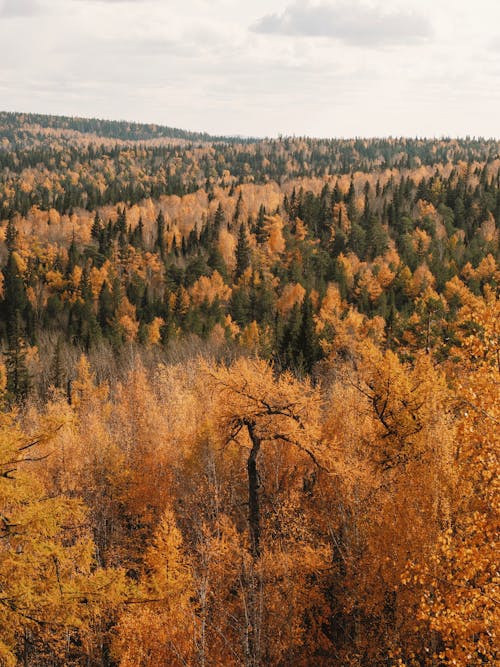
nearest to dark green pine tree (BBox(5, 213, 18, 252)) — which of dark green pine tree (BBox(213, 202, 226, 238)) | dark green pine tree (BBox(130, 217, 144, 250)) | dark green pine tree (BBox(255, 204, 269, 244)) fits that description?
dark green pine tree (BBox(130, 217, 144, 250))

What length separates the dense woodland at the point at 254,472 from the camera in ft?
33.9

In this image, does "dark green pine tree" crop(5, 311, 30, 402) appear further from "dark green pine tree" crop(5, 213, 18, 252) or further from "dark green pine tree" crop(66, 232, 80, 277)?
"dark green pine tree" crop(5, 213, 18, 252)

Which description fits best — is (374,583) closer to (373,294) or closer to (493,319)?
(493,319)

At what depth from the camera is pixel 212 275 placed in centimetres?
10362

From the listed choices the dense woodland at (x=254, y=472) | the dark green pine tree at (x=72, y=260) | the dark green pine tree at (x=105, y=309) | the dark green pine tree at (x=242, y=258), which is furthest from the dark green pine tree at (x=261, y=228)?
the dark green pine tree at (x=105, y=309)

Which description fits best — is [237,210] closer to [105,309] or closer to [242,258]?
[242,258]

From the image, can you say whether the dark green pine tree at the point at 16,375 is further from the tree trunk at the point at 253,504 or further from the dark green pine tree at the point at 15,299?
the tree trunk at the point at 253,504

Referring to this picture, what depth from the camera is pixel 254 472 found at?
21.5 m

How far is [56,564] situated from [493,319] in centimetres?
1068

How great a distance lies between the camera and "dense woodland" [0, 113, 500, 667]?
1034cm

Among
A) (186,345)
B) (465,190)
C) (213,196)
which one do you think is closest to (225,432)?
(186,345)

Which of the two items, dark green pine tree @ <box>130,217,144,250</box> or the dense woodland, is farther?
dark green pine tree @ <box>130,217,144,250</box>

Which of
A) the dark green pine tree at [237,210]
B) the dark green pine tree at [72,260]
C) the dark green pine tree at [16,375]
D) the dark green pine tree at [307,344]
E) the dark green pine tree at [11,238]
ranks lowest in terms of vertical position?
the dark green pine tree at [16,375]

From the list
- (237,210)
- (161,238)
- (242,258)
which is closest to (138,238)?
(161,238)
